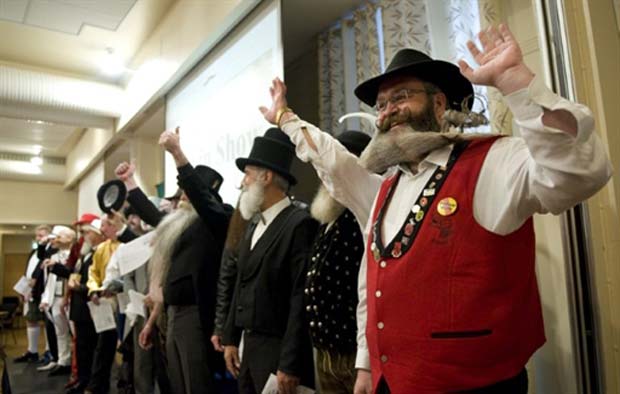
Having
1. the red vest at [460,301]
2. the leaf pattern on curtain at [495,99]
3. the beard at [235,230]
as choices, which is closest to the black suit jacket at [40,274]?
the beard at [235,230]

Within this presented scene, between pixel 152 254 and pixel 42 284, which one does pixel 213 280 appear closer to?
pixel 152 254

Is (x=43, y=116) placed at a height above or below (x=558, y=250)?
above

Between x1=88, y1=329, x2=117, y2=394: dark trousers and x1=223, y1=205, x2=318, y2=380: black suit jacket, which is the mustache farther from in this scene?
x1=88, y1=329, x2=117, y2=394: dark trousers

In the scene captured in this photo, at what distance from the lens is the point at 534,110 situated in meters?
0.80

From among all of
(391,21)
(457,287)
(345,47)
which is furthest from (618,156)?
(345,47)

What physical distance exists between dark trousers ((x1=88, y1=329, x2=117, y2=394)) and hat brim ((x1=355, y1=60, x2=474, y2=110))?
136 inches

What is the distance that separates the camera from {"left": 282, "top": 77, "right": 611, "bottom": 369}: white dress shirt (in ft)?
2.56

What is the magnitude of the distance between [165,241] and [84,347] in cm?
236

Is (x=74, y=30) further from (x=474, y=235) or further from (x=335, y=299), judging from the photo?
(x=474, y=235)

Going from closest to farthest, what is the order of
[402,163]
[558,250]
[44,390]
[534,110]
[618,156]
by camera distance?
[534,110], [402,163], [618,156], [558,250], [44,390]

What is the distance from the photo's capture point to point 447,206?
100cm

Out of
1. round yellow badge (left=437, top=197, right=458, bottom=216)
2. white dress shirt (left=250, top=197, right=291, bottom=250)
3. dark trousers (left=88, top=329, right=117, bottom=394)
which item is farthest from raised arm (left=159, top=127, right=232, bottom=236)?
dark trousers (left=88, top=329, right=117, bottom=394)

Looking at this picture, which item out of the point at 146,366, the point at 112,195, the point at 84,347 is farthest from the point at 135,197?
the point at 84,347

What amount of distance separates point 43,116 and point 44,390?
121 inches
